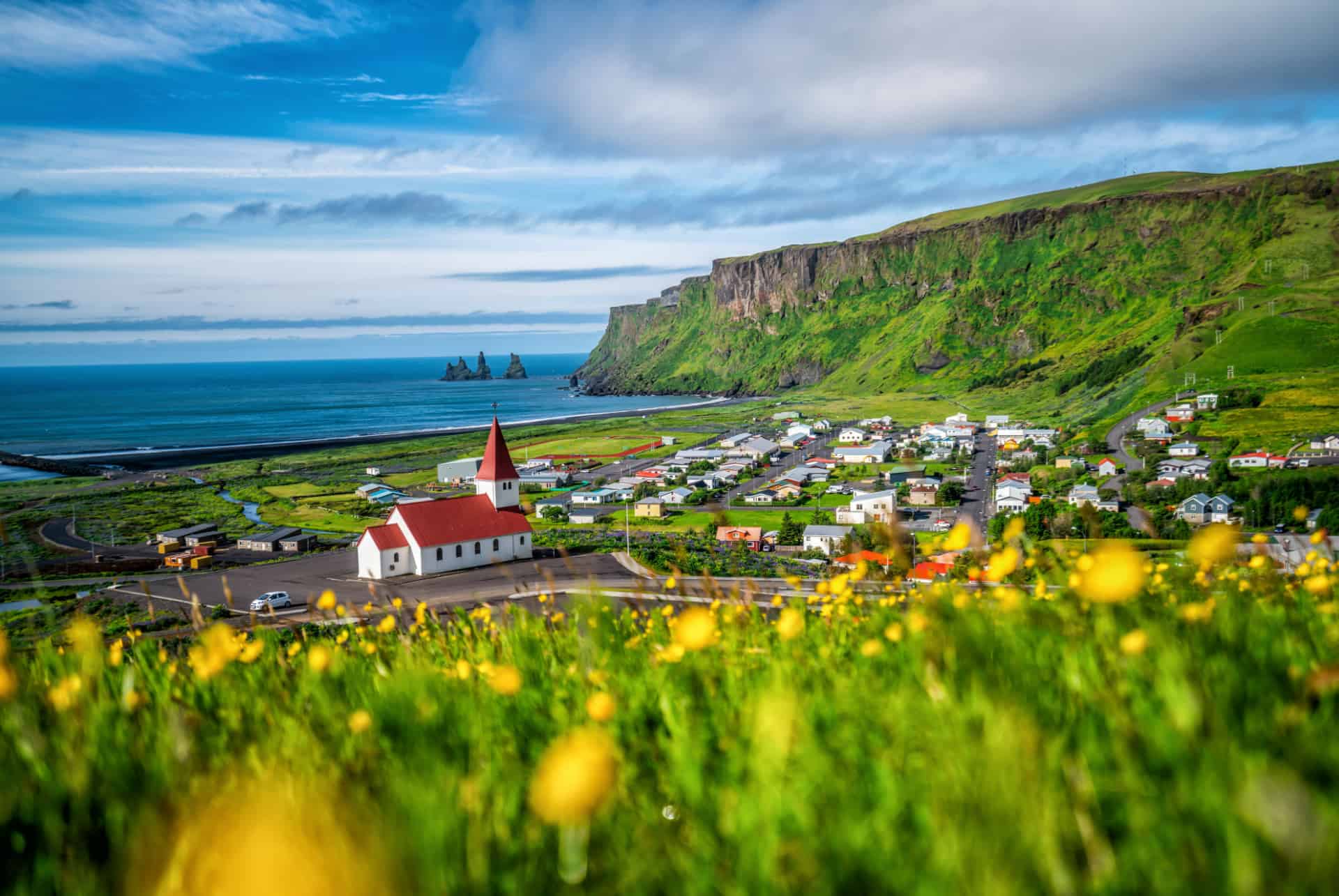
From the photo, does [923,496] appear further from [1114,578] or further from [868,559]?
[1114,578]

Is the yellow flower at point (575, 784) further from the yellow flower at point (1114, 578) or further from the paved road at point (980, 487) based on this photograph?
the paved road at point (980, 487)

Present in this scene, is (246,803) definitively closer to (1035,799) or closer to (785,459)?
(1035,799)

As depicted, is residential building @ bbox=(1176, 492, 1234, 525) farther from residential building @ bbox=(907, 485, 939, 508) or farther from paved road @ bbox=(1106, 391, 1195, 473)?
residential building @ bbox=(907, 485, 939, 508)

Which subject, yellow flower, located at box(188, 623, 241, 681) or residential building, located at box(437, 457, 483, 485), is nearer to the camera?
yellow flower, located at box(188, 623, 241, 681)

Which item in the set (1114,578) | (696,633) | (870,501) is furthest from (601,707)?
(870,501)

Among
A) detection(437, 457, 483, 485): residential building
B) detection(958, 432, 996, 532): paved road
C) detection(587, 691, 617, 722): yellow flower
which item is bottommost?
detection(958, 432, 996, 532): paved road

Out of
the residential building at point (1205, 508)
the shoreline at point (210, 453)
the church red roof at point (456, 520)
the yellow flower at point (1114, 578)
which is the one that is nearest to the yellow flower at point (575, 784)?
the yellow flower at point (1114, 578)

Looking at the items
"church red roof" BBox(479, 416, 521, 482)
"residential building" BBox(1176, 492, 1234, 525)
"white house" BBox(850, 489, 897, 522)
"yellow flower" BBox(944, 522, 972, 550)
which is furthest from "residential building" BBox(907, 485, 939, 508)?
"yellow flower" BBox(944, 522, 972, 550)
